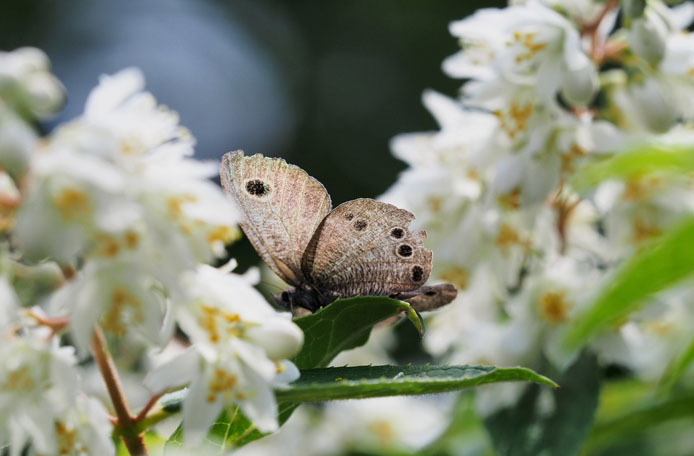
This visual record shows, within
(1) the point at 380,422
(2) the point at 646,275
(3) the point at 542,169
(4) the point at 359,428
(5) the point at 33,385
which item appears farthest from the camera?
(1) the point at 380,422

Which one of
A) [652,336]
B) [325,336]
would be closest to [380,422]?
[652,336]

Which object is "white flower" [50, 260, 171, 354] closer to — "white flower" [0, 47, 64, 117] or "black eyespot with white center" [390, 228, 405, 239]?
"white flower" [0, 47, 64, 117]

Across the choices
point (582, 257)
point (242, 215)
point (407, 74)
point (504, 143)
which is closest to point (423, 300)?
point (242, 215)

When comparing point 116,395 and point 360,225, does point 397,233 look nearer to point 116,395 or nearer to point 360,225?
point 360,225

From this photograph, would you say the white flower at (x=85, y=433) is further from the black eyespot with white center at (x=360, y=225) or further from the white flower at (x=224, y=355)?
the black eyespot with white center at (x=360, y=225)

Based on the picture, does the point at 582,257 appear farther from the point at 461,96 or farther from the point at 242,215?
the point at 242,215

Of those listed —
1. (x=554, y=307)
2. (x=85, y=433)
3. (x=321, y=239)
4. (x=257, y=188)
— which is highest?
(x=257, y=188)

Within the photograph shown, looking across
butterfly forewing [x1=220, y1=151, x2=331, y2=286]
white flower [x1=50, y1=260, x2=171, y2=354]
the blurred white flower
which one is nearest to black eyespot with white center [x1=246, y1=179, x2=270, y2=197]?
butterfly forewing [x1=220, y1=151, x2=331, y2=286]
